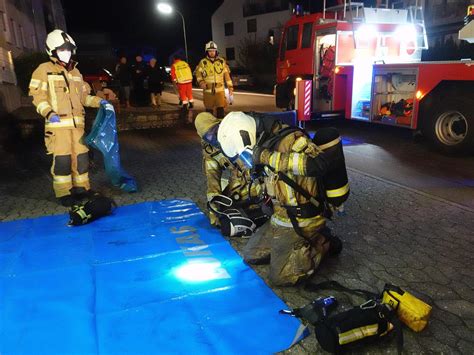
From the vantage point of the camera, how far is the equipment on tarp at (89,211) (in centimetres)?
449

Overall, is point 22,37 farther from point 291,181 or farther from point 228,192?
point 291,181

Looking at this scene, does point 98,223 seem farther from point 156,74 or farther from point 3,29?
point 3,29

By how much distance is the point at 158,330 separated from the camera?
2.67 m

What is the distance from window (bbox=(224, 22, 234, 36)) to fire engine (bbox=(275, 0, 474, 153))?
36280 millimetres

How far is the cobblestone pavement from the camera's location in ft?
8.80

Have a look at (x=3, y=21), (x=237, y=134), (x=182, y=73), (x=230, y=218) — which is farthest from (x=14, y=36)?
(x=237, y=134)

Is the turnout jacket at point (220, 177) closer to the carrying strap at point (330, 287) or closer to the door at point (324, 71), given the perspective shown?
the carrying strap at point (330, 287)

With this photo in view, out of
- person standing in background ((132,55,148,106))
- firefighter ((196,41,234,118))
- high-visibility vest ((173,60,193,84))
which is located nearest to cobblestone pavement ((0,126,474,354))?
firefighter ((196,41,234,118))

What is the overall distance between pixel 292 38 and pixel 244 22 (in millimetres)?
35221

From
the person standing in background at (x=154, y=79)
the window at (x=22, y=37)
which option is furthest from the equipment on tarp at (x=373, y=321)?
the window at (x=22, y=37)

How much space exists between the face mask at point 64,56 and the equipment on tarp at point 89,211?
1.71m

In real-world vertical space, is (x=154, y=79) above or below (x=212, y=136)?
above

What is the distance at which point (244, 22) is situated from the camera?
43.2 m

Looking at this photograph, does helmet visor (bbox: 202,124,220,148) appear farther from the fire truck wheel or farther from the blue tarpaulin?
the fire truck wheel
